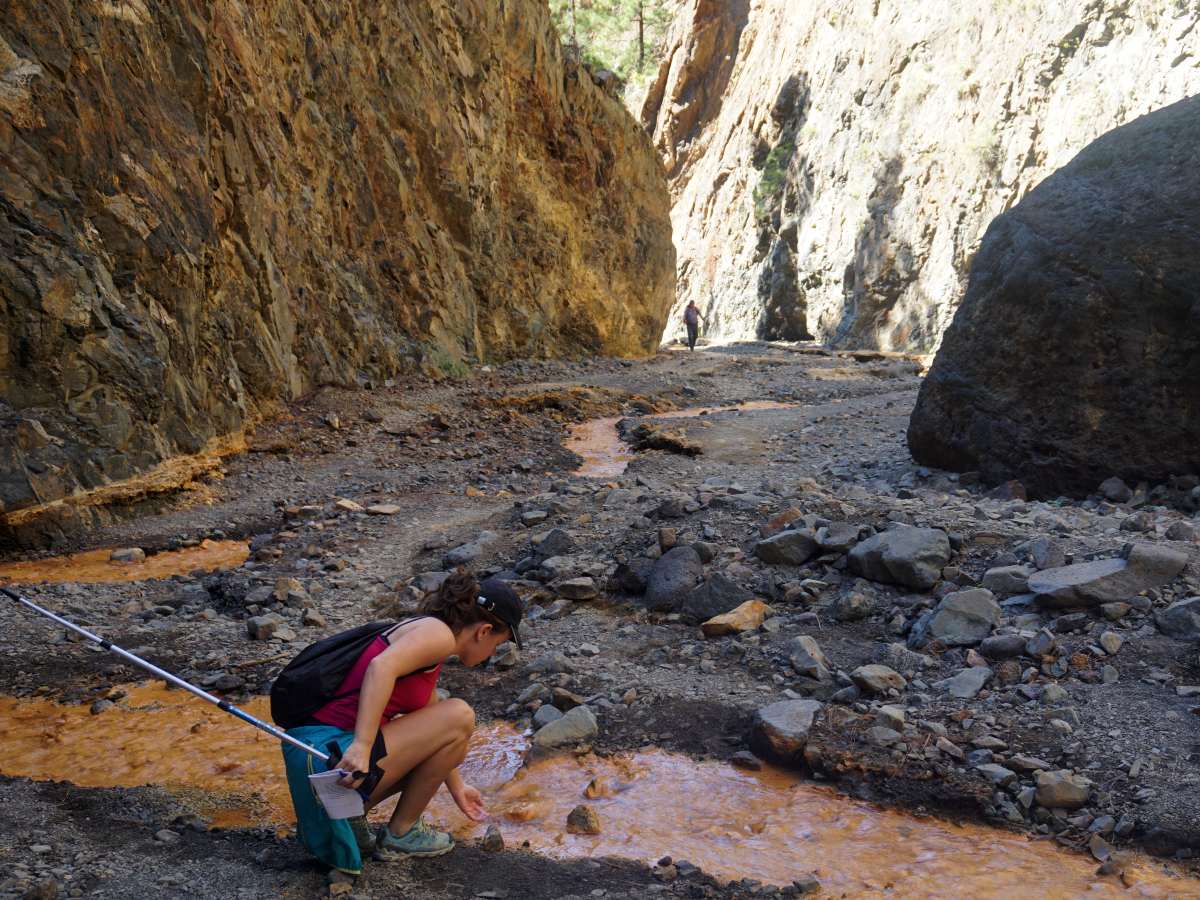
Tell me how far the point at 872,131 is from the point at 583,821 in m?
30.4

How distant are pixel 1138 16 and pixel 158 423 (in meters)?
22.0

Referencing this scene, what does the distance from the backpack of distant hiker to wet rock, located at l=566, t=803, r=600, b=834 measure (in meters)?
1.19

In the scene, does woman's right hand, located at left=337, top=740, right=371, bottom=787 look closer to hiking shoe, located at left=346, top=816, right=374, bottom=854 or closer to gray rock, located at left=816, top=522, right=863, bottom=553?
hiking shoe, located at left=346, top=816, right=374, bottom=854

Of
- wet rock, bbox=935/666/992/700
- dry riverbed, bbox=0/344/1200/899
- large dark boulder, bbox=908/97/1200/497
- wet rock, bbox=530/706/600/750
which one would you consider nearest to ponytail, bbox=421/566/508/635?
dry riverbed, bbox=0/344/1200/899

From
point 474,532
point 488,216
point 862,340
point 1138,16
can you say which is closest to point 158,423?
point 474,532

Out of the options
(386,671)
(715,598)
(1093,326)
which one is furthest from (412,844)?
(1093,326)

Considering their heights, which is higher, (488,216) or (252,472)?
(488,216)

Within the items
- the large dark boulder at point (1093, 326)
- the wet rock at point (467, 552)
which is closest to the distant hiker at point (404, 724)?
the wet rock at point (467, 552)

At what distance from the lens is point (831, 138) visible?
1276 inches

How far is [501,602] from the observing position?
2.90 metres

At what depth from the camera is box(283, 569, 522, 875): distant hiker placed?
2.65 meters

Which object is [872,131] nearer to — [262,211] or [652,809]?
[262,211]

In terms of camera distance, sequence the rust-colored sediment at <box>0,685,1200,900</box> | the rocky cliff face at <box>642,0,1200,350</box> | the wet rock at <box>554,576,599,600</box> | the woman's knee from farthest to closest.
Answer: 1. the rocky cliff face at <box>642,0,1200,350</box>
2. the wet rock at <box>554,576,599,600</box>
3. the rust-colored sediment at <box>0,685,1200,900</box>
4. the woman's knee

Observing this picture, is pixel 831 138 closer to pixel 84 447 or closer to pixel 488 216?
pixel 488 216
